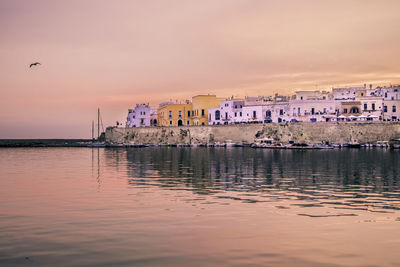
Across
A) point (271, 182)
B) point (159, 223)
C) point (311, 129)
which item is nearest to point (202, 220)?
point (159, 223)

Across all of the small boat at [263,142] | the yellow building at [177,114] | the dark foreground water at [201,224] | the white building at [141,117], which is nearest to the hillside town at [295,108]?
the yellow building at [177,114]

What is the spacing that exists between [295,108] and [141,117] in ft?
177

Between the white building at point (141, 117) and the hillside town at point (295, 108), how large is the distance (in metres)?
9.02

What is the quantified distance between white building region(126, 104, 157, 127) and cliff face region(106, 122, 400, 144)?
6.96 m

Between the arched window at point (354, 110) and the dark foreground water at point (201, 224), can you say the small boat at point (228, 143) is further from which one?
the dark foreground water at point (201, 224)

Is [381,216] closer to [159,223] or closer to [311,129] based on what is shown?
[159,223]

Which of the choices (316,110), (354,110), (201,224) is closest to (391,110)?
(354,110)

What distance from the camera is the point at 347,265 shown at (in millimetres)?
12578

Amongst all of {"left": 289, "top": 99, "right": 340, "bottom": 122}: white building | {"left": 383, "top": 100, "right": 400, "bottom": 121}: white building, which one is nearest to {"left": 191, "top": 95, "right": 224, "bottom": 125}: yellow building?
{"left": 289, "top": 99, "right": 340, "bottom": 122}: white building

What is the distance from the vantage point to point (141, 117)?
14125 cm

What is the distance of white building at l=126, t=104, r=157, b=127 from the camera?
463 feet

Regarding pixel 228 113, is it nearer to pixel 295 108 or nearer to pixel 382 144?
pixel 295 108

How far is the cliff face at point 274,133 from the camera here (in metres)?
102

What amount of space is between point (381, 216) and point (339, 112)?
91.4 meters
